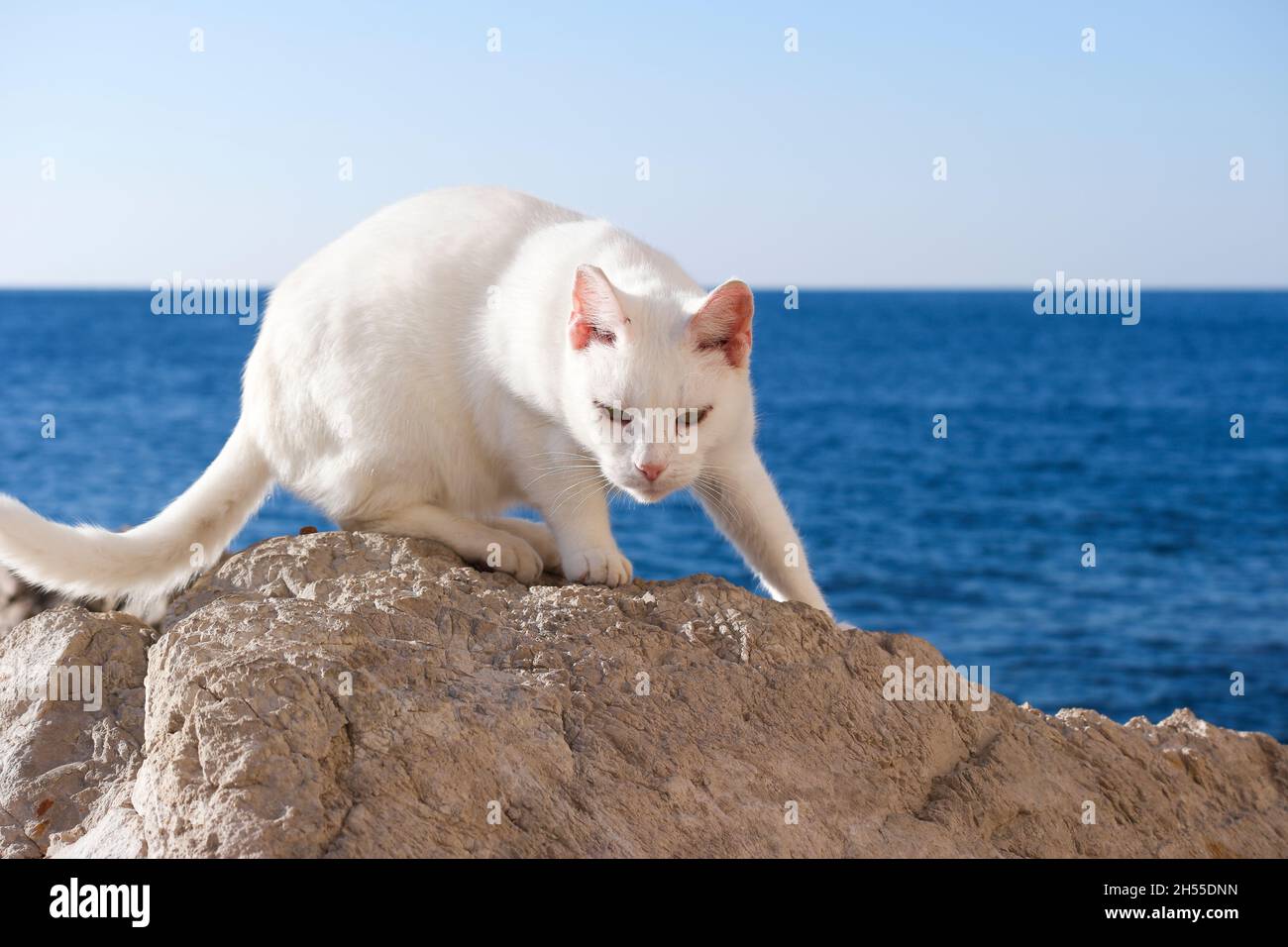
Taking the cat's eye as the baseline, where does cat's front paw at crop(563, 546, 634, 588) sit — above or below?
below

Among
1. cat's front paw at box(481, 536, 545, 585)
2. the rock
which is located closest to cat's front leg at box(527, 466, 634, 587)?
cat's front paw at box(481, 536, 545, 585)

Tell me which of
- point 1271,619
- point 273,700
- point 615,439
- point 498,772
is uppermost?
point 615,439

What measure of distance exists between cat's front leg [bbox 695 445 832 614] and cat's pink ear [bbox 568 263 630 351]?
769 millimetres

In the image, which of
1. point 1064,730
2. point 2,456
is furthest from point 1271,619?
point 2,456

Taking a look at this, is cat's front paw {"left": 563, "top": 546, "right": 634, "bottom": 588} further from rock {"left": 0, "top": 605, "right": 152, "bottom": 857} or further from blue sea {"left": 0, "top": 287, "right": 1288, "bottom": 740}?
rock {"left": 0, "top": 605, "right": 152, "bottom": 857}

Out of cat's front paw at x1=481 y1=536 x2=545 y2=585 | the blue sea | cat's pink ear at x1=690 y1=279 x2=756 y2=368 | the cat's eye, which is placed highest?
cat's pink ear at x1=690 y1=279 x2=756 y2=368

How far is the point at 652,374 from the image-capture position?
4469 mm

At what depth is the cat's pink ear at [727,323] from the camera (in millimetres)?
4395

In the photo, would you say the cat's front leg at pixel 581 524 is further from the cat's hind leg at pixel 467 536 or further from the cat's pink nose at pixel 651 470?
the cat's pink nose at pixel 651 470

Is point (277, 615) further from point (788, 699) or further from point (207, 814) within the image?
point (788, 699)

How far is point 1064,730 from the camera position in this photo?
4.79 m

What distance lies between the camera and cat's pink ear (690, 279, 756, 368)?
4395 millimetres

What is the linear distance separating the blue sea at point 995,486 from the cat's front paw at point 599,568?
68 centimetres

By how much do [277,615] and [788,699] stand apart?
5.35 ft
